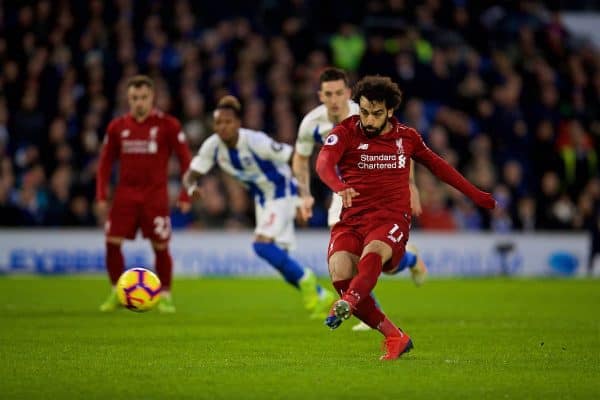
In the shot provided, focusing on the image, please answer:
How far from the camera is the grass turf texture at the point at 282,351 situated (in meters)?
7.18

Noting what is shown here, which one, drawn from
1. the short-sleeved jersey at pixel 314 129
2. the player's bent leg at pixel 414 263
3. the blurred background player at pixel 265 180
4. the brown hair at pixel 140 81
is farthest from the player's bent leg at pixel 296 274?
the brown hair at pixel 140 81

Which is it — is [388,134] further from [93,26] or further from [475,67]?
[475,67]

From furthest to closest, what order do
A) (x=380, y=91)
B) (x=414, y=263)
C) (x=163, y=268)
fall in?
(x=163, y=268), (x=414, y=263), (x=380, y=91)

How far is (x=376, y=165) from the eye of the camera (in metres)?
8.97

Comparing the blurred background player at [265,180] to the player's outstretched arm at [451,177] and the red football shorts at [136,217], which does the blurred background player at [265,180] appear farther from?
the player's outstretched arm at [451,177]

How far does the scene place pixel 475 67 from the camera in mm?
26766

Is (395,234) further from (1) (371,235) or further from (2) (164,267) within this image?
(2) (164,267)

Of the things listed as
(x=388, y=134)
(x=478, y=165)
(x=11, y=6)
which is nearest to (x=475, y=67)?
(x=478, y=165)

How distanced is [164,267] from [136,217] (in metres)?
0.73

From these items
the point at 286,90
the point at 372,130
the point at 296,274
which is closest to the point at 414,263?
the point at 296,274

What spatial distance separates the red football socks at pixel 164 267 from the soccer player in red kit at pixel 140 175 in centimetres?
5

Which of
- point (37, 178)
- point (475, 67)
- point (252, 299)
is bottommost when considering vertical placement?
point (252, 299)

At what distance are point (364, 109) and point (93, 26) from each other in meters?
16.2

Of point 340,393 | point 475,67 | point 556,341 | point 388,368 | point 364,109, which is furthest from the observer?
point 475,67
